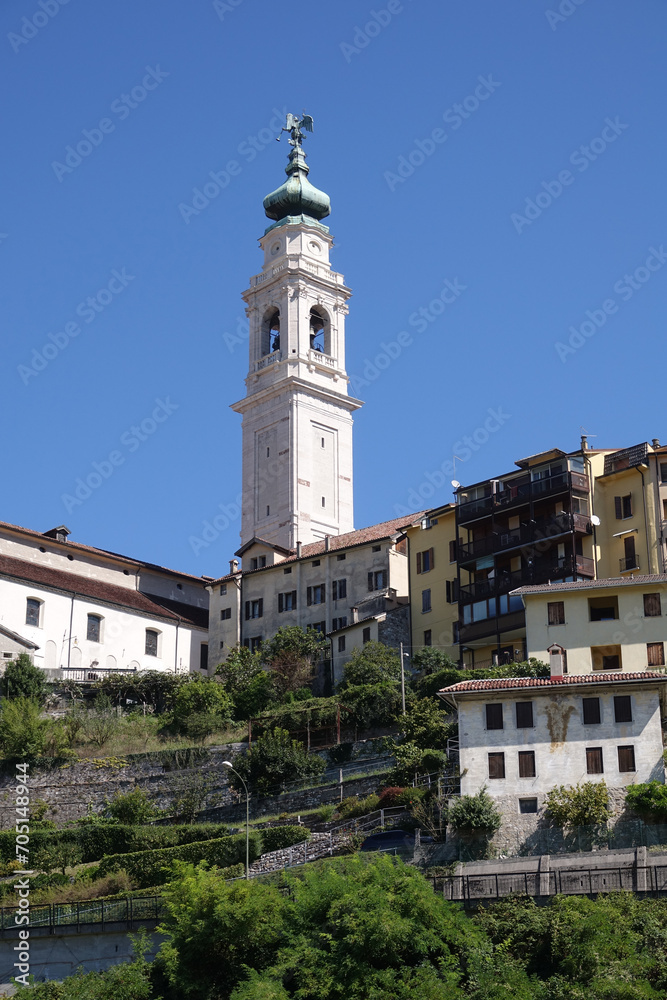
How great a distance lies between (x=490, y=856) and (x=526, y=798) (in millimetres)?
2683

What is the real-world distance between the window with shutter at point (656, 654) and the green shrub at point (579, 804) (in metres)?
10.6

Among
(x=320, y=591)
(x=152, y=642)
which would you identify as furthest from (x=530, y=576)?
(x=152, y=642)

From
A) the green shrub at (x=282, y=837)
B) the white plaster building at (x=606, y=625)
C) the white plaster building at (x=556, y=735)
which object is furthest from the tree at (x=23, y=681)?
the white plaster building at (x=556, y=735)

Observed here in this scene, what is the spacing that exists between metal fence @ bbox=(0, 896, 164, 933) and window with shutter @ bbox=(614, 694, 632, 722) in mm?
16375

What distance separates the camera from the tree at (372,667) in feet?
236

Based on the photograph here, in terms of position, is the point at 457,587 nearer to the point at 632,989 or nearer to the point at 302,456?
the point at 302,456

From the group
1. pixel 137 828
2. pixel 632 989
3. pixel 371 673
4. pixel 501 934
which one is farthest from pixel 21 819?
pixel 632 989

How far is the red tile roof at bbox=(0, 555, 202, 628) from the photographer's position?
86625mm

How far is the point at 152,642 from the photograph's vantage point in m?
90.8

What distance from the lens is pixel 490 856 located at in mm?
50094

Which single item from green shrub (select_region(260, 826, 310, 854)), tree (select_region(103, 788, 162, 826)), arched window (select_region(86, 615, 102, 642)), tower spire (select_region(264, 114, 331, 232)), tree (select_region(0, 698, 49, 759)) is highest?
tower spire (select_region(264, 114, 331, 232))

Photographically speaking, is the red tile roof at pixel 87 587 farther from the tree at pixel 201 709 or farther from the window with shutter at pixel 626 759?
the window with shutter at pixel 626 759

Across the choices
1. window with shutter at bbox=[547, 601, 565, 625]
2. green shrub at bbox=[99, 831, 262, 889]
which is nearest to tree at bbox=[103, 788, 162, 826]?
green shrub at bbox=[99, 831, 262, 889]

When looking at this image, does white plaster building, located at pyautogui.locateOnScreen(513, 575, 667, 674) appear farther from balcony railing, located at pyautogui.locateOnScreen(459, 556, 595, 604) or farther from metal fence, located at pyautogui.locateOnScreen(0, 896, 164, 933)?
metal fence, located at pyautogui.locateOnScreen(0, 896, 164, 933)
